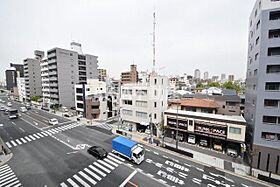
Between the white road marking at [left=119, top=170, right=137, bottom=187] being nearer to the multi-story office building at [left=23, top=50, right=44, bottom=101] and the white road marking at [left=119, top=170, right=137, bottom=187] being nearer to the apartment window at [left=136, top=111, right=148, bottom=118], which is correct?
the apartment window at [left=136, top=111, right=148, bottom=118]

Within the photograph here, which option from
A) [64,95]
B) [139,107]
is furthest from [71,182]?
[64,95]

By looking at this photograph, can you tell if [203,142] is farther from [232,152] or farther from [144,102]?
[144,102]

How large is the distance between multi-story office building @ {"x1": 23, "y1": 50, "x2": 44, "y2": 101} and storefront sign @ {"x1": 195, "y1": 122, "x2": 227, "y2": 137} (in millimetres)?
97092

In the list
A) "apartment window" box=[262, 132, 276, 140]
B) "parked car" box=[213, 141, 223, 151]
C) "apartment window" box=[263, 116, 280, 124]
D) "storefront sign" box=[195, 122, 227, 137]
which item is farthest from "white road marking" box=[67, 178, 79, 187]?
"apartment window" box=[263, 116, 280, 124]

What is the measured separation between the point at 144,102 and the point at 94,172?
819 inches

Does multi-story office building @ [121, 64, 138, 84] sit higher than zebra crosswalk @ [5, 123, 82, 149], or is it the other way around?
multi-story office building @ [121, 64, 138, 84]

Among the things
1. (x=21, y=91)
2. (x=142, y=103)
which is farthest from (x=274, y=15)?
(x=21, y=91)

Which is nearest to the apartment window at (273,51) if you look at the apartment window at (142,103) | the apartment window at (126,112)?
the apartment window at (142,103)

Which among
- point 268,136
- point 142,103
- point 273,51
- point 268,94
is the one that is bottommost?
point 268,136

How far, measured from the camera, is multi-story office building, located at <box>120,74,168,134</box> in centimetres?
3528

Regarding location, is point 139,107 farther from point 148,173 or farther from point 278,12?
point 278,12

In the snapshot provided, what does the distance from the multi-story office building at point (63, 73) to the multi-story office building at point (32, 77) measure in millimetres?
21238

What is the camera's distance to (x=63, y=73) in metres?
63.2

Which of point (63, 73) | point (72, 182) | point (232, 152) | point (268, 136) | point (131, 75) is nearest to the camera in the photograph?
point (72, 182)
